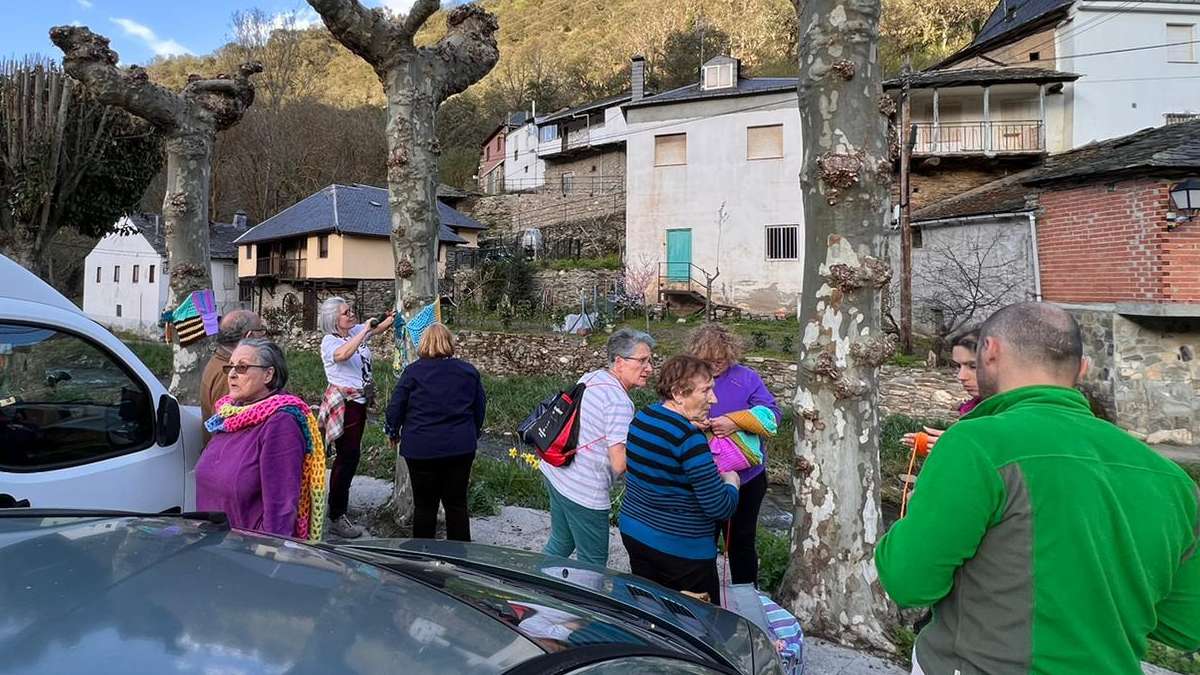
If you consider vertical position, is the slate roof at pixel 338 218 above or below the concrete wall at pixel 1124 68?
below

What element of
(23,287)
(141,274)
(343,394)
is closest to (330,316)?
(343,394)

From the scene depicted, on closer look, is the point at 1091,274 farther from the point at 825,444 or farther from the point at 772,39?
the point at 772,39

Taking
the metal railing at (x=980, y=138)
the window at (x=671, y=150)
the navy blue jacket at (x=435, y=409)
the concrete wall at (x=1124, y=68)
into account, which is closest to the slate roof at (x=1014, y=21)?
the concrete wall at (x=1124, y=68)

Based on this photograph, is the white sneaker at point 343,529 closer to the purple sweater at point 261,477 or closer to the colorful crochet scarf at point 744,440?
the purple sweater at point 261,477

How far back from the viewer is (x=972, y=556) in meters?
1.65

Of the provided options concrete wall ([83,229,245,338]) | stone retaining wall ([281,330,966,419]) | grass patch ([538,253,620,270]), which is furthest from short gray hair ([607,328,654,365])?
concrete wall ([83,229,245,338])

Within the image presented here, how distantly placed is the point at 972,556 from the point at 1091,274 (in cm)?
1464

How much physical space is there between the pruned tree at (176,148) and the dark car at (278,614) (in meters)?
6.06

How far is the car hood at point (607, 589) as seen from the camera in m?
Result: 2.18

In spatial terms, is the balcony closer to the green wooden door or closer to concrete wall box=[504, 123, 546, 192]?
concrete wall box=[504, 123, 546, 192]

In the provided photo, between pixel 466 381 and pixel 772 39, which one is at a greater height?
pixel 772 39

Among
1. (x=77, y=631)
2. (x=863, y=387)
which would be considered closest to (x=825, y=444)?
(x=863, y=387)

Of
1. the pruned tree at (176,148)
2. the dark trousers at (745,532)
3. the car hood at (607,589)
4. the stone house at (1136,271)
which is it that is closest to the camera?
the car hood at (607,589)

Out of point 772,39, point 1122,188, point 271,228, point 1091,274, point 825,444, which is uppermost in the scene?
point 772,39
